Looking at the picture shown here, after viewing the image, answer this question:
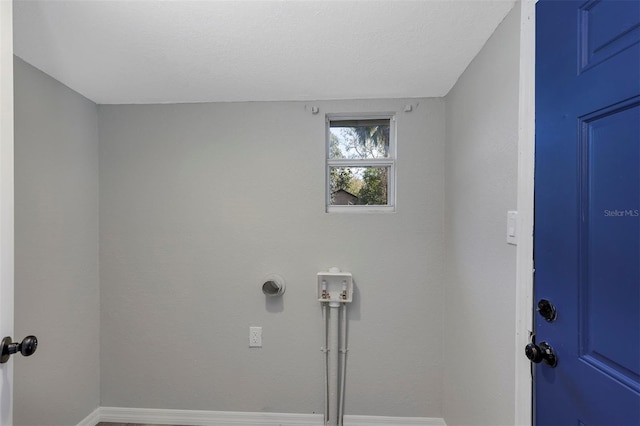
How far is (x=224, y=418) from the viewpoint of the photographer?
1.84 meters

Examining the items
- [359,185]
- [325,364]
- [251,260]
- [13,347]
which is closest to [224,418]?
[325,364]

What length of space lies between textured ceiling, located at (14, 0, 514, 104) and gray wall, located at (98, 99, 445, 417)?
0.25 m

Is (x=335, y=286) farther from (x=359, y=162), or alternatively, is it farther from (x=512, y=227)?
(x=512, y=227)

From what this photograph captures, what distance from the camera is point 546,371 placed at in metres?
0.88

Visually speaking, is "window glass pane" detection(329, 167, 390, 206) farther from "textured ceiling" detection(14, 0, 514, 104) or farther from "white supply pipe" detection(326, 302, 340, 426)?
"white supply pipe" detection(326, 302, 340, 426)

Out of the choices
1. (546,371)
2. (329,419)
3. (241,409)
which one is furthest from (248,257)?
(546,371)

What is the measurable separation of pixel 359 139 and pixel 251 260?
1153mm

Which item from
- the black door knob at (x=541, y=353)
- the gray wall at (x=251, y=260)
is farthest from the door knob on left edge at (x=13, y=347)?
the black door knob at (x=541, y=353)

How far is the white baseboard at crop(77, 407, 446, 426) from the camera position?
1.80 m

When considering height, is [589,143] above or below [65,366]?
above

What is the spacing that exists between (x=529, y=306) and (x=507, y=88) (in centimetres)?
83

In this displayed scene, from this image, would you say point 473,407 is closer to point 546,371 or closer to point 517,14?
point 546,371

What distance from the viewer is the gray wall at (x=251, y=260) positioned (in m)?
1.81

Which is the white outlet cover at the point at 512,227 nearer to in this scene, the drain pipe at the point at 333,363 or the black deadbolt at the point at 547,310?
the black deadbolt at the point at 547,310
